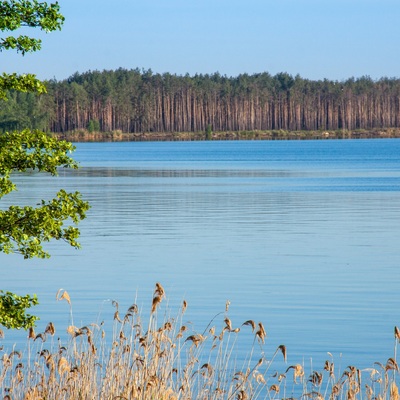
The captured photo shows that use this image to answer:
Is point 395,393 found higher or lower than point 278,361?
higher

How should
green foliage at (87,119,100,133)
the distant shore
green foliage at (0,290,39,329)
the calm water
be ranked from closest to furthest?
green foliage at (0,290,39,329) → the calm water → green foliage at (87,119,100,133) → the distant shore

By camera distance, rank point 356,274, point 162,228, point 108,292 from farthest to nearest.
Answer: point 162,228 < point 356,274 < point 108,292

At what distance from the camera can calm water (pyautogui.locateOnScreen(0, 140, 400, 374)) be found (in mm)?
15242

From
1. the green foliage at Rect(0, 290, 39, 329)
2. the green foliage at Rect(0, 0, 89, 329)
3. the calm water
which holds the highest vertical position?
the green foliage at Rect(0, 0, 89, 329)

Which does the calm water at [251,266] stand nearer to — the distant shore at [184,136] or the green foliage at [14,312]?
the green foliage at [14,312]

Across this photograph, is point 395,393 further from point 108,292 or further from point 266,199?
point 266,199

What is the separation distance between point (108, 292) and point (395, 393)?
430 inches

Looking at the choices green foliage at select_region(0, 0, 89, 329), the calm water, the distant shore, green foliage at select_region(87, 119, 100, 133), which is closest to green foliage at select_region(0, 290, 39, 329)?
green foliage at select_region(0, 0, 89, 329)

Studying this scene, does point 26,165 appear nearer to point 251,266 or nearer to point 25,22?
point 25,22

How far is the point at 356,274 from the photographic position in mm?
19984

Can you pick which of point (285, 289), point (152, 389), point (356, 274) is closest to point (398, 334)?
point (152, 389)

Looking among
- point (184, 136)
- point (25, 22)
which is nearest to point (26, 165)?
Result: point (25, 22)

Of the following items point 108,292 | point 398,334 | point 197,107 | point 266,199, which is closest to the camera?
point 398,334

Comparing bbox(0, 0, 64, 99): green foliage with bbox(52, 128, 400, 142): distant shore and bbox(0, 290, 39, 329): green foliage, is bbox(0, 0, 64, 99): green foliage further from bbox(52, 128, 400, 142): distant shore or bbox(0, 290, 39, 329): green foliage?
bbox(52, 128, 400, 142): distant shore
